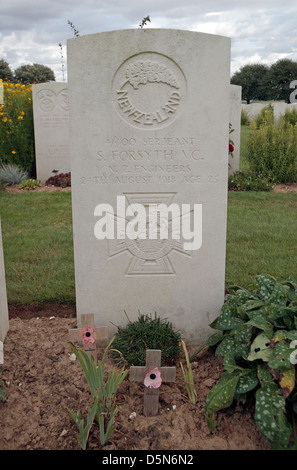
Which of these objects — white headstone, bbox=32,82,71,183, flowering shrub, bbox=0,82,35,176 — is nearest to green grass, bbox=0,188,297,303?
white headstone, bbox=32,82,71,183

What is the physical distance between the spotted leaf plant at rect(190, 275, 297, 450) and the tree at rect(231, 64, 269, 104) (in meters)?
45.6

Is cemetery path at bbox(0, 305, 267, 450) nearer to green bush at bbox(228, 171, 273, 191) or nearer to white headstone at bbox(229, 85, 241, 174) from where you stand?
green bush at bbox(228, 171, 273, 191)

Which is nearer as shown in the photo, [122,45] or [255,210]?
[122,45]

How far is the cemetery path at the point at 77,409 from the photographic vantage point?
2.38m

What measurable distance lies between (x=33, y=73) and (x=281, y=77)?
973 inches

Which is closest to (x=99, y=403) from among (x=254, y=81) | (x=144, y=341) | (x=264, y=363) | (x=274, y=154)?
(x=144, y=341)

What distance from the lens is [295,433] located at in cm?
223

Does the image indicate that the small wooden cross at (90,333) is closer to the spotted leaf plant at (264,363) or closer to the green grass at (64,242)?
the spotted leaf plant at (264,363)

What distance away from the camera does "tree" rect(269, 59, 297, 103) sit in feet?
146

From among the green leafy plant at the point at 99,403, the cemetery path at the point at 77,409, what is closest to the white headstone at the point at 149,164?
the cemetery path at the point at 77,409

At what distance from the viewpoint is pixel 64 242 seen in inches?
221

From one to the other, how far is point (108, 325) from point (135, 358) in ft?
1.75
